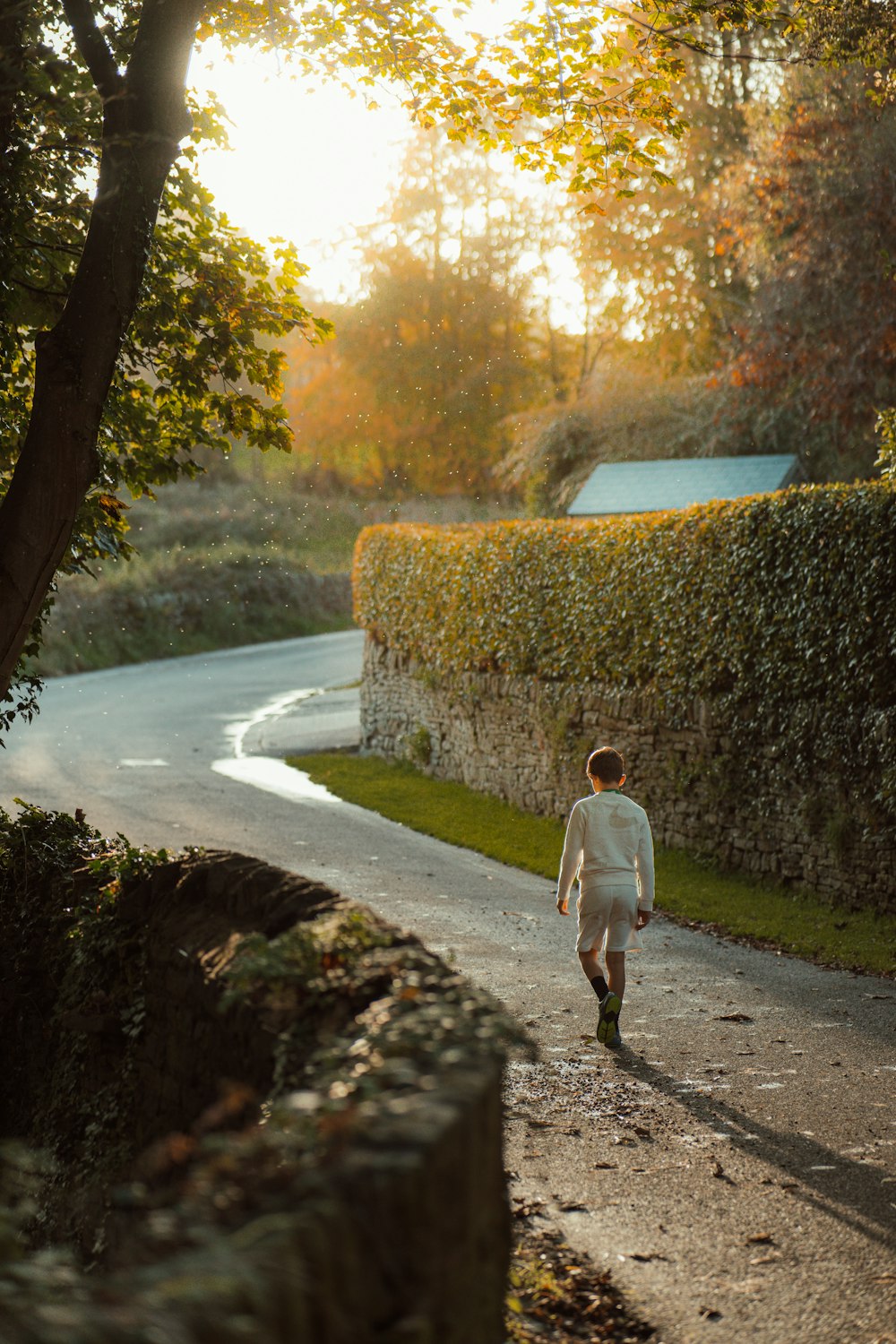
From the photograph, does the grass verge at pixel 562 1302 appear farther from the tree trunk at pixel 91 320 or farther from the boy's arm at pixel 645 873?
the tree trunk at pixel 91 320

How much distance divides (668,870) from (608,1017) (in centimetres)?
556

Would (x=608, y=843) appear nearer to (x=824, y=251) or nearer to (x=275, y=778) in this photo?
(x=275, y=778)

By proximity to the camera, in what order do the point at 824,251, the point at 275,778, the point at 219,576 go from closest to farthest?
the point at 275,778 → the point at 824,251 → the point at 219,576

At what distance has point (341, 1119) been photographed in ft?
8.22

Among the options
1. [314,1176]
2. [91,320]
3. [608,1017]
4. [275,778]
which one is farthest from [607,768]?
[275,778]

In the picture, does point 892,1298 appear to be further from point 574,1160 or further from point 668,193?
point 668,193

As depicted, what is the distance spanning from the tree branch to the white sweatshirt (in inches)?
193

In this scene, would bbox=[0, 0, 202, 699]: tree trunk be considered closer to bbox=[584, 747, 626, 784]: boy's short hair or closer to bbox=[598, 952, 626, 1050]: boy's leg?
bbox=[584, 747, 626, 784]: boy's short hair

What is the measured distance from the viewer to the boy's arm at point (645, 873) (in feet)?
26.2

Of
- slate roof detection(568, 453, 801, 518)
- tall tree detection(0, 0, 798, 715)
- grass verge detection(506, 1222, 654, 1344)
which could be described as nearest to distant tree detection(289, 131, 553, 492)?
slate roof detection(568, 453, 801, 518)

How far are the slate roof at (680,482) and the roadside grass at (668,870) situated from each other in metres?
9.17

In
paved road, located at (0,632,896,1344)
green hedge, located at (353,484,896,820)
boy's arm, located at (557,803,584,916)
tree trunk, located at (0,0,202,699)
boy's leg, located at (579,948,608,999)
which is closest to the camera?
paved road, located at (0,632,896,1344)

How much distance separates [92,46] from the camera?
276 inches

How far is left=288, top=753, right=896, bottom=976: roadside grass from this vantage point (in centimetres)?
1035
